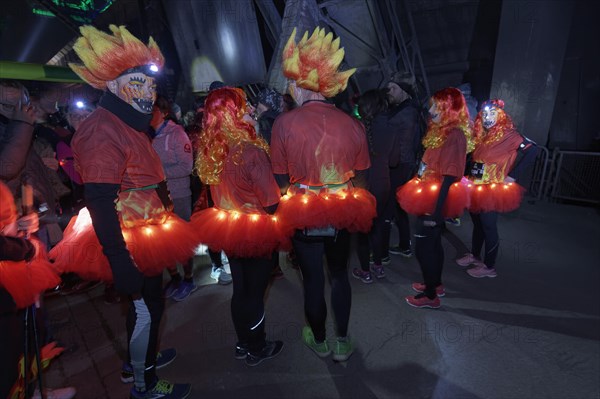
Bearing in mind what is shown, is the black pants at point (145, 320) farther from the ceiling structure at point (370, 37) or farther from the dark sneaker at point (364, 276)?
the ceiling structure at point (370, 37)

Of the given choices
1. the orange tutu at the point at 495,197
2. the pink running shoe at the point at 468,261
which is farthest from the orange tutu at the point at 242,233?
the pink running shoe at the point at 468,261

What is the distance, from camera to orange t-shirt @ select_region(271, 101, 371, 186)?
2.16 m

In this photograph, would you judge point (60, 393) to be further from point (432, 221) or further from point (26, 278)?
point (432, 221)

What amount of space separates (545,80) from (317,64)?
350 inches

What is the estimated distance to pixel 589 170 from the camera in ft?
25.7

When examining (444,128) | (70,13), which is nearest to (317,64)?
(444,128)

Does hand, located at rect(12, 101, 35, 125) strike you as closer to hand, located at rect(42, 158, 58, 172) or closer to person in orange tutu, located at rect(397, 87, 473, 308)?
hand, located at rect(42, 158, 58, 172)

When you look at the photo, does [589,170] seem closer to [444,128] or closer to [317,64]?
[444,128]

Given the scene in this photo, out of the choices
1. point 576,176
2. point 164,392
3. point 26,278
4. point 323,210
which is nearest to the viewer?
point 26,278

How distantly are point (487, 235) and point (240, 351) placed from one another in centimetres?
313

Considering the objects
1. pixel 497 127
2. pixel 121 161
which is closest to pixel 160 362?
pixel 121 161

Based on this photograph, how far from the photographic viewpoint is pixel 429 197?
318 cm

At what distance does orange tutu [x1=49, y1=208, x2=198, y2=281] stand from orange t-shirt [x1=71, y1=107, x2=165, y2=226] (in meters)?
0.11

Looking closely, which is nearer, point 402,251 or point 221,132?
point 221,132
